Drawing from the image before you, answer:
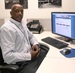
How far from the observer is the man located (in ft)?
6.28

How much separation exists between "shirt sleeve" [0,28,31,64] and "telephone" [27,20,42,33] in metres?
1.12

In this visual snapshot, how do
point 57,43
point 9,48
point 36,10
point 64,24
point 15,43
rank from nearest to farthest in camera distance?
point 9,48
point 15,43
point 57,43
point 64,24
point 36,10

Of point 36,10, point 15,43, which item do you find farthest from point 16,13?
point 36,10

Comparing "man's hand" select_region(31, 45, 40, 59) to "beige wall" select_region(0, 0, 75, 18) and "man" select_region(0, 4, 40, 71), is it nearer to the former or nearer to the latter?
"man" select_region(0, 4, 40, 71)

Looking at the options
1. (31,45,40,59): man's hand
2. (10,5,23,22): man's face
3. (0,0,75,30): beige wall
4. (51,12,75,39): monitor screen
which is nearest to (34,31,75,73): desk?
(31,45,40,59): man's hand

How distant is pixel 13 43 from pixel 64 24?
36.6 inches

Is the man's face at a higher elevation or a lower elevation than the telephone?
higher

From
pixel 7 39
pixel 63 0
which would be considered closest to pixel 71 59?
pixel 7 39

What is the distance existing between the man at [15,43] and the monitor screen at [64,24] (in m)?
0.51

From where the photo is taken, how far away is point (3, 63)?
1.98 m

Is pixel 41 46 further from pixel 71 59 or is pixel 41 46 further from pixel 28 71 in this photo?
pixel 71 59

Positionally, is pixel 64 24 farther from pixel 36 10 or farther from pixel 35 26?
pixel 36 10

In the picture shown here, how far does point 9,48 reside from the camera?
1916 millimetres

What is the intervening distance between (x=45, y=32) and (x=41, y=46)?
646 mm
